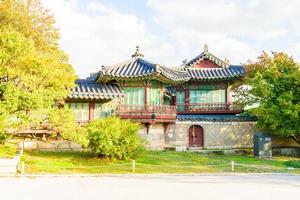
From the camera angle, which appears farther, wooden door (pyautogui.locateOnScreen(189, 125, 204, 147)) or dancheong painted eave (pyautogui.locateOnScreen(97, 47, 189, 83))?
wooden door (pyautogui.locateOnScreen(189, 125, 204, 147))

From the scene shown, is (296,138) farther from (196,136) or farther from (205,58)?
(205,58)

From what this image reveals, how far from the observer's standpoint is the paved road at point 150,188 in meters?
12.5

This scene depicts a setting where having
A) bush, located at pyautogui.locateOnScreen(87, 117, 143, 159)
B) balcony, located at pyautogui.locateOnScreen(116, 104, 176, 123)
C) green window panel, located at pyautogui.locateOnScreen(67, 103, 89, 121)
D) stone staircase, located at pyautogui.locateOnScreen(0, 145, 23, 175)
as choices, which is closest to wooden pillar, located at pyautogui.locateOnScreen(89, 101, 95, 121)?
green window panel, located at pyautogui.locateOnScreen(67, 103, 89, 121)

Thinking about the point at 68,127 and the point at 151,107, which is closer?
the point at 68,127

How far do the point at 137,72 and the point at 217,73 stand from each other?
10.0m

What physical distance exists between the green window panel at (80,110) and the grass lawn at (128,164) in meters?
4.24

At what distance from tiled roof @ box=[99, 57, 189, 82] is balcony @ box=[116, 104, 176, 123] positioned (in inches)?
88.6

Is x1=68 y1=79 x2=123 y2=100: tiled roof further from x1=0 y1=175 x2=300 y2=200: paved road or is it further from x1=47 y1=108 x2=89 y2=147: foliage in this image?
x1=0 y1=175 x2=300 y2=200: paved road

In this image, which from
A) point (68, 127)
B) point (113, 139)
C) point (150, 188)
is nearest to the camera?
point (150, 188)

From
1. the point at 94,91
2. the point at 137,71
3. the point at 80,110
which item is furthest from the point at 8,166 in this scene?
the point at 137,71

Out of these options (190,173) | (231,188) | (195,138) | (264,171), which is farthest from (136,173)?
(195,138)

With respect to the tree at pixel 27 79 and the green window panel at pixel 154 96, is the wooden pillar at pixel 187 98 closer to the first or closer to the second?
the green window panel at pixel 154 96

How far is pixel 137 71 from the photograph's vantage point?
29.6 m

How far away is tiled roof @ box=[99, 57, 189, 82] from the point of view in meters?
28.7
